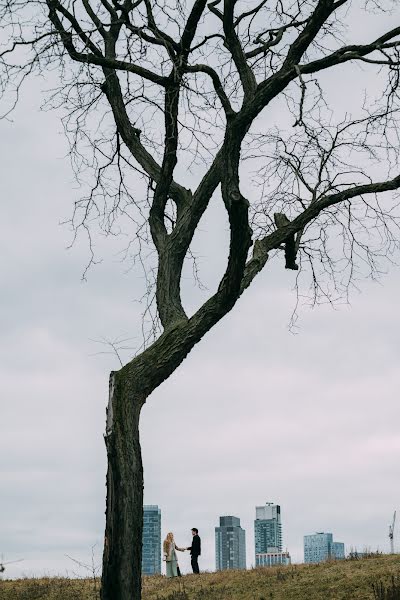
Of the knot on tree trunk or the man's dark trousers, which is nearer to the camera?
the knot on tree trunk

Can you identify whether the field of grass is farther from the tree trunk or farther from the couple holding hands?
the tree trunk

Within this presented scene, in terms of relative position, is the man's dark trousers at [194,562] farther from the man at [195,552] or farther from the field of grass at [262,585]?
the field of grass at [262,585]

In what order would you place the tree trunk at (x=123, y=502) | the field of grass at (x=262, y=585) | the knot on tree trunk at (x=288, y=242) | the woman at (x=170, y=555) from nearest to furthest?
1. the tree trunk at (x=123, y=502)
2. the knot on tree trunk at (x=288, y=242)
3. the field of grass at (x=262, y=585)
4. the woman at (x=170, y=555)

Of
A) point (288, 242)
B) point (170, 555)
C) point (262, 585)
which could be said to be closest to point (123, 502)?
point (288, 242)

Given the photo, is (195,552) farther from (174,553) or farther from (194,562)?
(174,553)

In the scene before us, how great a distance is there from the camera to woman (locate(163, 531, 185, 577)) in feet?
72.6

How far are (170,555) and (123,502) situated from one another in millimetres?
13302

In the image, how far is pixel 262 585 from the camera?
16984mm

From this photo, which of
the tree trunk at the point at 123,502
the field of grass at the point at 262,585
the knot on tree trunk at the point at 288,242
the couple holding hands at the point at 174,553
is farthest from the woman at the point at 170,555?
the tree trunk at the point at 123,502

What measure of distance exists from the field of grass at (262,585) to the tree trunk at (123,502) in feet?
14.4

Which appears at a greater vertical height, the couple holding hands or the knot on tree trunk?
the knot on tree trunk

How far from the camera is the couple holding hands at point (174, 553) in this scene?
72.7 ft

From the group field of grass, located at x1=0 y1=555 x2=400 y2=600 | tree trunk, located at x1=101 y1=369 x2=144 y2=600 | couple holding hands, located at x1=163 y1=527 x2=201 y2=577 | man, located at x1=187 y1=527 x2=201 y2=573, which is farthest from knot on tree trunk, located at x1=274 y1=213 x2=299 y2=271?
man, located at x1=187 y1=527 x2=201 y2=573

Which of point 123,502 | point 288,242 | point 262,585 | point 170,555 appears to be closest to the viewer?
point 123,502
